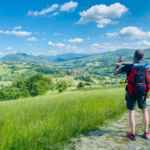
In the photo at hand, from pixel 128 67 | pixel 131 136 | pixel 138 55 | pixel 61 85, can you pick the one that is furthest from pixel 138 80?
pixel 61 85

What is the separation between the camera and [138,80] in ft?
23.1

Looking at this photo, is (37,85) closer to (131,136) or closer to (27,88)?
(27,88)

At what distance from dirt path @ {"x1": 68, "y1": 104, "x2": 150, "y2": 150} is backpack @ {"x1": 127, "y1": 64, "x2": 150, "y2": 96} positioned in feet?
3.32

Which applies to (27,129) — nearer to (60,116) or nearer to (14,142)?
(14,142)

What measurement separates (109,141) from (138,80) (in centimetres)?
149

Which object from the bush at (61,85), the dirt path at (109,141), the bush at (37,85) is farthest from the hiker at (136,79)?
the bush at (61,85)

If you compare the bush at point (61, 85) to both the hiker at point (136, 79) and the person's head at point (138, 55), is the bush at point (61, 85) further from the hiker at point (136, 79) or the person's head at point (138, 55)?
the person's head at point (138, 55)

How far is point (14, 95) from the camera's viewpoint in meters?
87.9

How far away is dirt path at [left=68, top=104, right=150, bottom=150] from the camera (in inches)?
239

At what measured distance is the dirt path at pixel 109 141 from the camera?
6.08 metres

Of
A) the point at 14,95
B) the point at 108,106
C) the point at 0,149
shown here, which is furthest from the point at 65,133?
the point at 14,95

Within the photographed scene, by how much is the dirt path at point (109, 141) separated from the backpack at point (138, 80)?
39.8 inches

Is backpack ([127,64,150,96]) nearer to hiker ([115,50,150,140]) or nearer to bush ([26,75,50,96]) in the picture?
hiker ([115,50,150,140])

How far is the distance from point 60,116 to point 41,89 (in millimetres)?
86201
